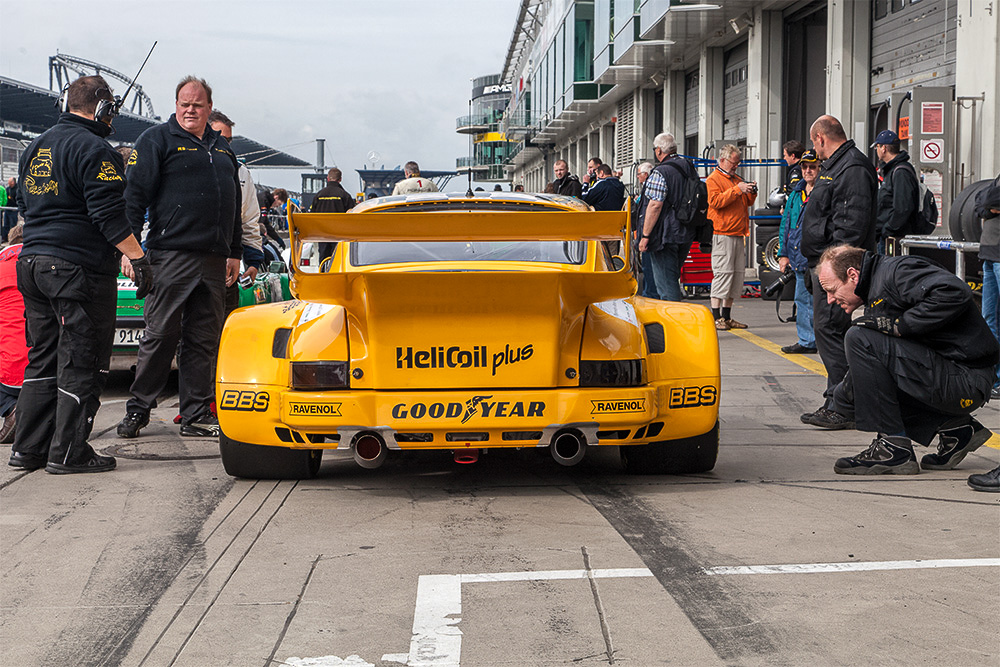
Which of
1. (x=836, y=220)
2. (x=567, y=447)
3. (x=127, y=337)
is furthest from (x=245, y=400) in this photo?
(x=836, y=220)

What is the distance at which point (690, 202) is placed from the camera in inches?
428

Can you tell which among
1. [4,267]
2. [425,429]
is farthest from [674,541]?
[4,267]

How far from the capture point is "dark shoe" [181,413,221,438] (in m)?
6.75

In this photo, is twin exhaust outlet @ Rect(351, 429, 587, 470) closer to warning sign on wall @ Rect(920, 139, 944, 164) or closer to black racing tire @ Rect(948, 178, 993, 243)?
A: black racing tire @ Rect(948, 178, 993, 243)

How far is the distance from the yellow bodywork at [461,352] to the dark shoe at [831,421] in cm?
208

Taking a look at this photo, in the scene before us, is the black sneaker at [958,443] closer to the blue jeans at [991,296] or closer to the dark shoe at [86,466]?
the blue jeans at [991,296]

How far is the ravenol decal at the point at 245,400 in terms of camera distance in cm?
509

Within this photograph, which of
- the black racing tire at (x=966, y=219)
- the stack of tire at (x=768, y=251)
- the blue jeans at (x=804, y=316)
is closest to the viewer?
the black racing tire at (x=966, y=219)

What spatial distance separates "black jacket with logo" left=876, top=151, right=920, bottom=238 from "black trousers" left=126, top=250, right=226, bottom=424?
5.53 m

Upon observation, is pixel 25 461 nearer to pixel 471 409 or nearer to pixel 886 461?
pixel 471 409

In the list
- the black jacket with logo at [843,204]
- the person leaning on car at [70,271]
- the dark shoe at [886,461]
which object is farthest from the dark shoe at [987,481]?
the person leaning on car at [70,271]

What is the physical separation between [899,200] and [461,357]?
5.81 m

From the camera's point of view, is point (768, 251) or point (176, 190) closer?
point (176, 190)

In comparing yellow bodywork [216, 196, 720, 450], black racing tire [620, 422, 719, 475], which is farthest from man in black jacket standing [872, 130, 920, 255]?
yellow bodywork [216, 196, 720, 450]
